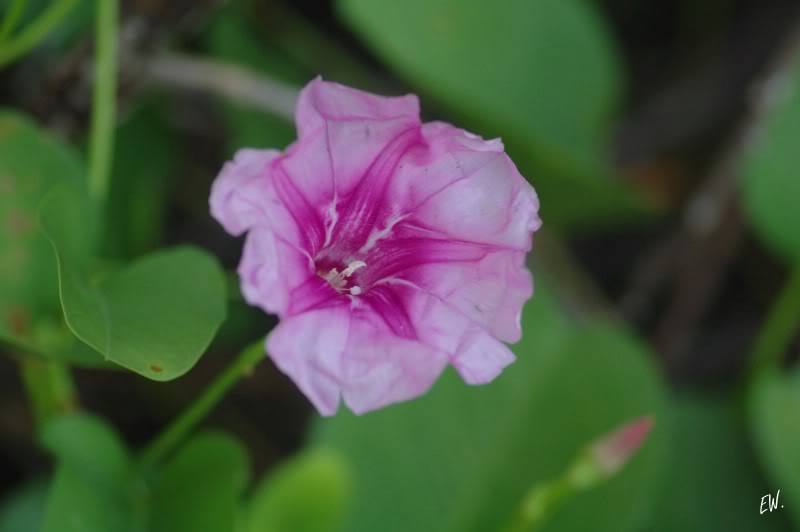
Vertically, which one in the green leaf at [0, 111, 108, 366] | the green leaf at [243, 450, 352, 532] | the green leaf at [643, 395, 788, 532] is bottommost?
the green leaf at [243, 450, 352, 532]

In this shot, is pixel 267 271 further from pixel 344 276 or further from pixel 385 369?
pixel 344 276

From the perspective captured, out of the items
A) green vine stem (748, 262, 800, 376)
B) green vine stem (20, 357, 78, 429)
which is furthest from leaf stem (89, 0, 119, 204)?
green vine stem (748, 262, 800, 376)

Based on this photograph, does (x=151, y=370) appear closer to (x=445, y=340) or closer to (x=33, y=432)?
(x=445, y=340)

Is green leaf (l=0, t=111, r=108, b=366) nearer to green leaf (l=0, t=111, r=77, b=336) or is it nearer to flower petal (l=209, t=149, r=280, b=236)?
green leaf (l=0, t=111, r=77, b=336)

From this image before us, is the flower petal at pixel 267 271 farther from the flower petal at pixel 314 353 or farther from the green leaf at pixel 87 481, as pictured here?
the green leaf at pixel 87 481

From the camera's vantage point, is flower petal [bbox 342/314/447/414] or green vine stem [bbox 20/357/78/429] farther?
green vine stem [bbox 20/357/78/429]

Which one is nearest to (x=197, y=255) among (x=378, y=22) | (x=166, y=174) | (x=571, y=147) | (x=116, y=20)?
(x=116, y=20)

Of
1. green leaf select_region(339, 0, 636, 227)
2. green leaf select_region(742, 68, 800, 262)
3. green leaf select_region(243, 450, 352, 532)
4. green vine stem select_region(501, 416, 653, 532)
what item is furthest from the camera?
green leaf select_region(742, 68, 800, 262)
